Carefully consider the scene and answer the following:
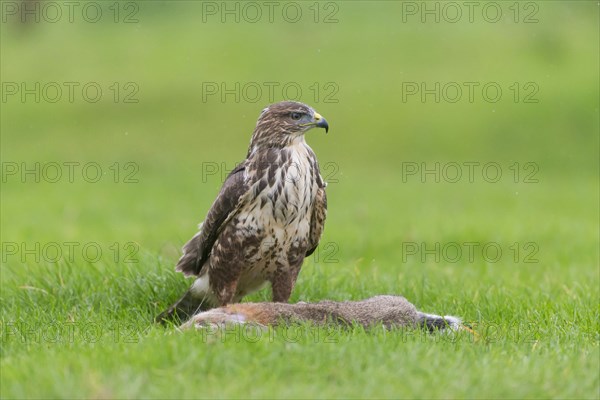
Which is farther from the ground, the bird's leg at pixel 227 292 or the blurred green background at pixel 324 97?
the blurred green background at pixel 324 97

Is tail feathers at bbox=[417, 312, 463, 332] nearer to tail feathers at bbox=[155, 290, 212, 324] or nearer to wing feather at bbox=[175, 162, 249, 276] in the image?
wing feather at bbox=[175, 162, 249, 276]

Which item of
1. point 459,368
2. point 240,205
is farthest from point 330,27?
point 459,368

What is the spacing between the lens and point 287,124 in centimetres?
670

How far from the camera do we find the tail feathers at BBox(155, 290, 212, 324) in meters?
6.89

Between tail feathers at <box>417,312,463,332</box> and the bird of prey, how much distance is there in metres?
1.07

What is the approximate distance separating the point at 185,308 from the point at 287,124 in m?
1.53

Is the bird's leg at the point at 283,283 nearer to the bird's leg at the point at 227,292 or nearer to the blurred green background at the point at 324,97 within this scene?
the bird's leg at the point at 227,292

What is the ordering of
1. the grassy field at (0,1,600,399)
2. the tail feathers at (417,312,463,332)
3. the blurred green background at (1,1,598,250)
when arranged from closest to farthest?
the grassy field at (0,1,600,399), the tail feathers at (417,312,463,332), the blurred green background at (1,1,598,250)

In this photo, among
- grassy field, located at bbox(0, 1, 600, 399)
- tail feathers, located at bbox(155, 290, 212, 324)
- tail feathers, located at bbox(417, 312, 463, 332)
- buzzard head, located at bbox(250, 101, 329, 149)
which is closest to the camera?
grassy field, located at bbox(0, 1, 600, 399)

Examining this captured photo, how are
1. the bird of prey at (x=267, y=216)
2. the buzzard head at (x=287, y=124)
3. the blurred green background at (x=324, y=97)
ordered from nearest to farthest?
the bird of prey at (x=267, y=216)
the buzzard head at (x=287, y=124)
the blurred green background at (x=324, y=97)

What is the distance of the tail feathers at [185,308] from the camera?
22.6 ft

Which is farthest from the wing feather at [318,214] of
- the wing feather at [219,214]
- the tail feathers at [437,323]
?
the tail feathers at [437,323]

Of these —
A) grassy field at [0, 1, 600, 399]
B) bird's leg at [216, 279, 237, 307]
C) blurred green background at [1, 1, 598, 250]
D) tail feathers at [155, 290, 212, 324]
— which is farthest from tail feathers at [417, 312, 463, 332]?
blurred green background at [1, 1, 598, 250]

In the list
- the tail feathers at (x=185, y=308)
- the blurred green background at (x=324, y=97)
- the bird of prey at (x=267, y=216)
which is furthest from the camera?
the blurred green background at (x=324, y=97)
